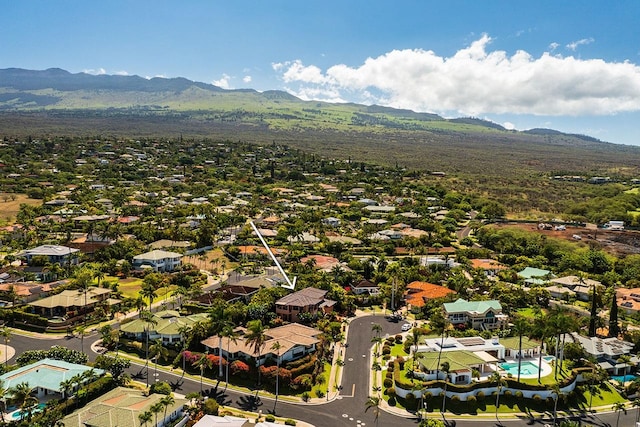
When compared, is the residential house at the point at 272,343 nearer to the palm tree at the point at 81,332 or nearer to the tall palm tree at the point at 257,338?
the tall palm tree at the point at 257,338

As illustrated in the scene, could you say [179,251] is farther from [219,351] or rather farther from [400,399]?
[400,399]

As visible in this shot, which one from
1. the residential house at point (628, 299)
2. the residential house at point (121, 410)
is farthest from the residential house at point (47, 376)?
the residential house at point (628, 299)

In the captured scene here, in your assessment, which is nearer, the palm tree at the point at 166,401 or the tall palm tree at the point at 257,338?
the palm tree at the point at 166,401

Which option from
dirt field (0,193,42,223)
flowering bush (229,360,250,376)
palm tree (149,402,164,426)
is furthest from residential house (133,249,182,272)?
dirt field (0,193,42,223)

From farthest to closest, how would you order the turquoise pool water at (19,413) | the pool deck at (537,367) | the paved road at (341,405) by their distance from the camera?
the pool deck at (537,367)
the paved road at (341,405)
the turquoise pool water at (19,413)

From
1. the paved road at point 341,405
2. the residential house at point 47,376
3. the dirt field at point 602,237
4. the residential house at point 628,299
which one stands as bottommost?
the paved road at point 341,405

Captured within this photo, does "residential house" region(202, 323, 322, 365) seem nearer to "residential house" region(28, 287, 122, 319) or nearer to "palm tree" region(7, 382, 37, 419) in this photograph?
"palm tree" region(7, 382, 37, 419)

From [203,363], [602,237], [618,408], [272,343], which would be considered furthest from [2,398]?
[602,237]

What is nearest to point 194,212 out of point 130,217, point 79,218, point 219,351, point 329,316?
point 130,217

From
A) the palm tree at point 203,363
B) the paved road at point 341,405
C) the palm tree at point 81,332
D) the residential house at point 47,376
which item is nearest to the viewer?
the residential house at point 47,376
